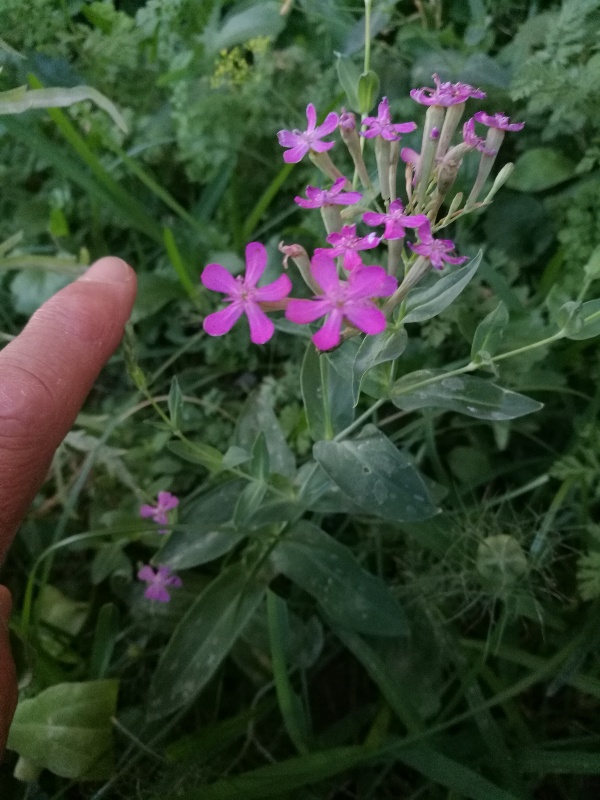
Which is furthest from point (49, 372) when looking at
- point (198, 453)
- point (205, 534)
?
point (205, 534)

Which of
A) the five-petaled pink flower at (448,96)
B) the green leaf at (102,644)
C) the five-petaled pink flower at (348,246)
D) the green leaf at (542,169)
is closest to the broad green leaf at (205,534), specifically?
the green leaf at (102,644)

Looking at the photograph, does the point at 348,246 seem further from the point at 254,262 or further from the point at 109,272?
the point at 109,272

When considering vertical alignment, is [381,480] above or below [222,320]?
below

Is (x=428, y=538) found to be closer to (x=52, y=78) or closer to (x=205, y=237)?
(x=205, y=237)

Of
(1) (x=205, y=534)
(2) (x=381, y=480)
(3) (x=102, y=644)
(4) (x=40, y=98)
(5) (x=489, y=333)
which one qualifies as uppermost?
(4) (x=40, y=98)

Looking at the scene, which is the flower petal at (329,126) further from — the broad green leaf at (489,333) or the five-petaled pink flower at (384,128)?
the broad green leaf at (489,333)

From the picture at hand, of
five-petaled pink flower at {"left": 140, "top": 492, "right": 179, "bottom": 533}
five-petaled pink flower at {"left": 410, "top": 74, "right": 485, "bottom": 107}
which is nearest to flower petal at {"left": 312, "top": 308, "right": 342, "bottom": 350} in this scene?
five-petaled pink flower at {"left": 410, "top": 74, "right": 485, "bottom": 107}
